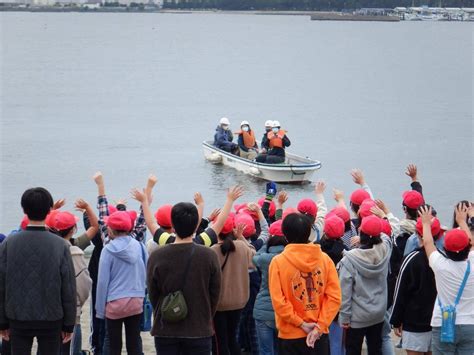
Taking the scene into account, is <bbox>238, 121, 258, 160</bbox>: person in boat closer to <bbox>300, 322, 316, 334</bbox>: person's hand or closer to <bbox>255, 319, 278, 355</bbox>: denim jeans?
<bbox>255, 319, 278, 355</bbox>: denim jeans

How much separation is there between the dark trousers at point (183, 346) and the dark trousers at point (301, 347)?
1.83 ft

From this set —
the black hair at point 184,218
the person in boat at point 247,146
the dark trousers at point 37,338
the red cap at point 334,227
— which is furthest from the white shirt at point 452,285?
the person in boat at point 247,146

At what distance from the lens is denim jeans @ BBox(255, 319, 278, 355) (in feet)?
31.6

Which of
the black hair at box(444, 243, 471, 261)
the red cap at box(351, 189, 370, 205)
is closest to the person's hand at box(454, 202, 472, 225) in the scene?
the black hair at box(444, 243, 471, 261)

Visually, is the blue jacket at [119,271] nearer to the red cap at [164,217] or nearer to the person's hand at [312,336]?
the red cap at [164,217]

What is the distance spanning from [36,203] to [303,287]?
1986 mm

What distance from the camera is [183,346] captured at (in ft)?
26.5

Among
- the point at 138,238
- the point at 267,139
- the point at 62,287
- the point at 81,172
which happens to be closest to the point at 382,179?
the point at 267,139

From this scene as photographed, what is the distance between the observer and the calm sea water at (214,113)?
36.5 m

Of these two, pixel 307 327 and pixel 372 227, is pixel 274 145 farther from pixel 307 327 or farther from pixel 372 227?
pixel 307 327

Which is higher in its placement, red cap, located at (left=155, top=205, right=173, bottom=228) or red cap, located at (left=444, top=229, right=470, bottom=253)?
red cap, located at (left=444, top=229, right=470, bottom=253)

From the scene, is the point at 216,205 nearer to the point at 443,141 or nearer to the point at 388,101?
the point at 443,141

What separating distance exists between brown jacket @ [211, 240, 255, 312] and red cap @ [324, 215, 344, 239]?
2.27 ft

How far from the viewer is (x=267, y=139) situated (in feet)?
103
